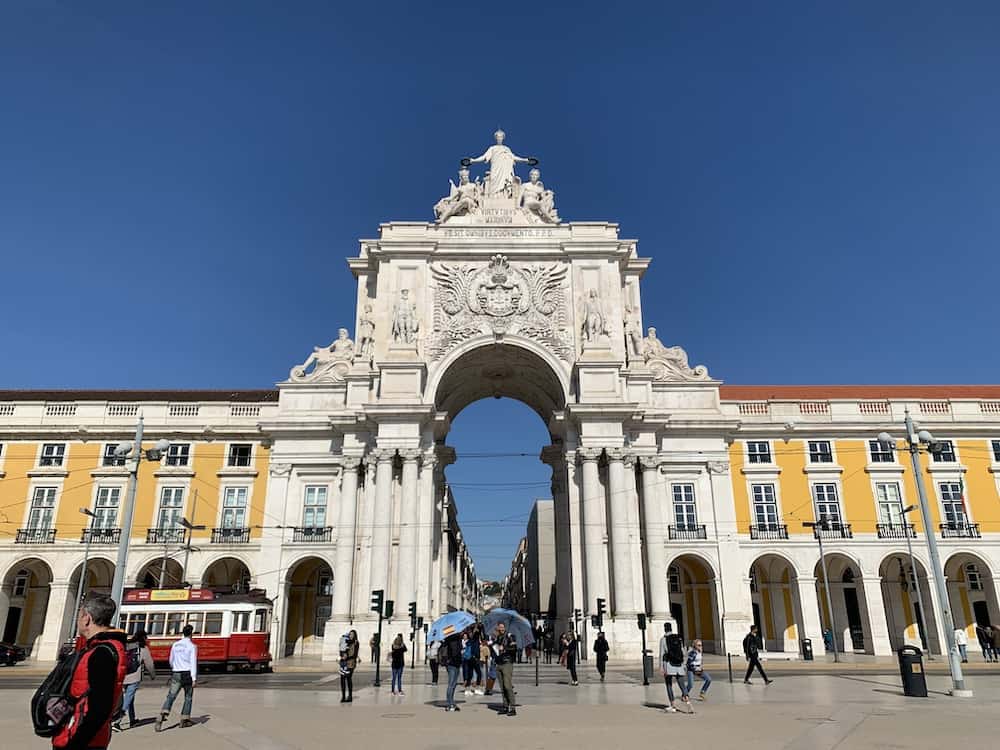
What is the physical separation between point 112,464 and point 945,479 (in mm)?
46644

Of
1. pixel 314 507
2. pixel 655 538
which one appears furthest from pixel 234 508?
pixel 655 538

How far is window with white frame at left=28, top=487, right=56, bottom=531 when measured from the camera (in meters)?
38.9

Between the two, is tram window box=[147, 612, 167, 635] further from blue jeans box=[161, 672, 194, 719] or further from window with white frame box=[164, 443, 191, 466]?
blue jeans box=[161, 672, 194, 719]

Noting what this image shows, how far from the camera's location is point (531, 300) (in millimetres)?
41500

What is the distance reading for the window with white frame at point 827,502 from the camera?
39281 mm

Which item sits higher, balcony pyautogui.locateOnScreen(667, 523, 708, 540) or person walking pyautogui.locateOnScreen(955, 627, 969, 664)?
balcony pyautogui.locateOnScreen(667, 523, 708, 540)

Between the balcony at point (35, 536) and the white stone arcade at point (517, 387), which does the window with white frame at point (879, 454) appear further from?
the balcony at point (35, 536)

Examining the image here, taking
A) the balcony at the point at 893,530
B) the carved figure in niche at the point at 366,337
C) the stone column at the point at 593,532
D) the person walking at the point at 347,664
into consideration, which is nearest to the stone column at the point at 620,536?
the stone column at the point at 593,532

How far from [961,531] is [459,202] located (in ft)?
111

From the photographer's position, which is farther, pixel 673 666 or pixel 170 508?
pixel 170 508

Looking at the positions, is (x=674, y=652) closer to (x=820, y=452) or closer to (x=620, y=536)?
(x=620, y=536)

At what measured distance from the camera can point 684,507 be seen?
39625 mm

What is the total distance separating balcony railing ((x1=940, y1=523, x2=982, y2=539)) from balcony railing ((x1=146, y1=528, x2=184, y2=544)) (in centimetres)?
4123

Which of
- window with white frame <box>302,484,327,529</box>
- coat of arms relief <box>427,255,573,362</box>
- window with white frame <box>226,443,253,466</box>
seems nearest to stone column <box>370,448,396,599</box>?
window with white frame <box>302,484,327,529</box>
